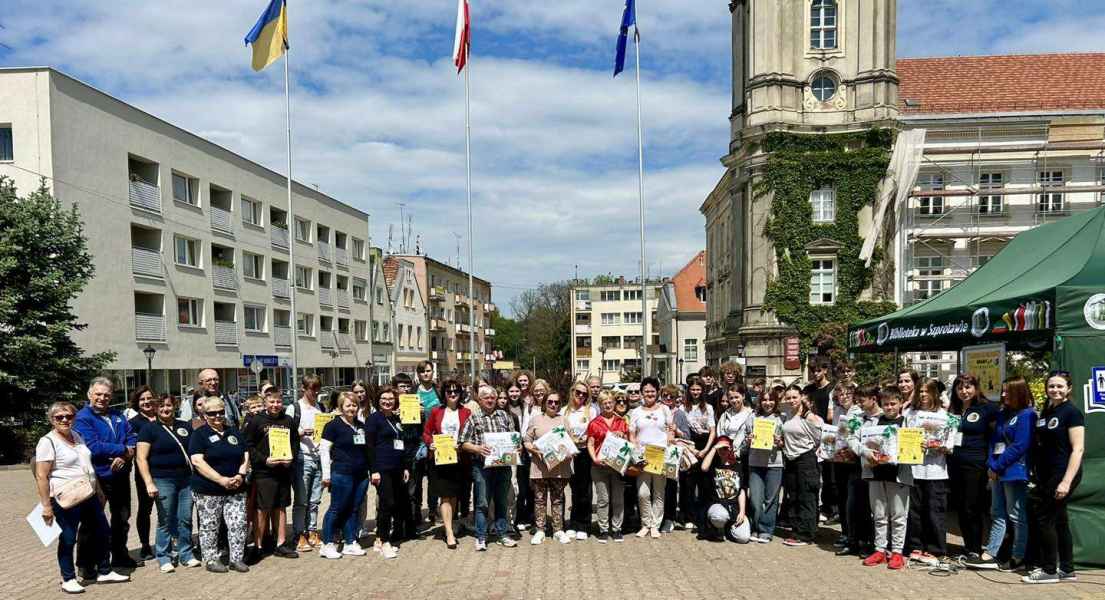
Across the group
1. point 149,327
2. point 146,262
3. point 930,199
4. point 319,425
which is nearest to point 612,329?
point 930,199

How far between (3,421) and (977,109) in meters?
38.3

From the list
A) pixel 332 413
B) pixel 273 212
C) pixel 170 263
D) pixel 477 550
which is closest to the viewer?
pixel 477 550

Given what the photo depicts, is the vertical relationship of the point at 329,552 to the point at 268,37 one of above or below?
below

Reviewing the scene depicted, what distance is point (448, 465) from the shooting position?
29.1ft

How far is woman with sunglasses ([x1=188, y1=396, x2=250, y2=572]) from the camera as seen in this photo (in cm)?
778

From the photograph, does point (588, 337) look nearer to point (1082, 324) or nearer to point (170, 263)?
point (170, 263)

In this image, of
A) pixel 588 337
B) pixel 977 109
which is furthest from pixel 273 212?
pixel 588 337

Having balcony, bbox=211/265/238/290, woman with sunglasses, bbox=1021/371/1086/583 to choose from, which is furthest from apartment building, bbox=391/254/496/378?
woman with sunglasses, bbox=1021/371/1086/583

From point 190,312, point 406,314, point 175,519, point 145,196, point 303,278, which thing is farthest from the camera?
point 406,314

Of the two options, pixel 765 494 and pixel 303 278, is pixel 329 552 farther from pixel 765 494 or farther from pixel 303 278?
pixel 303 278

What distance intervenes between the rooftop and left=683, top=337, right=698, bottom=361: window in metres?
32.0

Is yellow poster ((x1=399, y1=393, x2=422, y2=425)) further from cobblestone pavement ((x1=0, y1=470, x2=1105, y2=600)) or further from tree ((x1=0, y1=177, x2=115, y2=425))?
tree ((x1=0, y1=177, x2=115, y2=425))

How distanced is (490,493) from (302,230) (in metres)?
38.8

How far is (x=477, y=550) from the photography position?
28.8 feet
